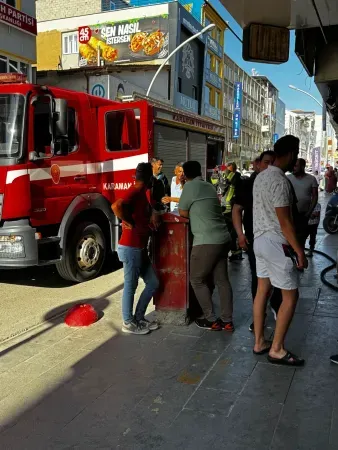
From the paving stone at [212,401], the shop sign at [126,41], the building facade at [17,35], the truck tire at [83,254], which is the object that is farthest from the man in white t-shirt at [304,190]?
the shop sign at [126,41]

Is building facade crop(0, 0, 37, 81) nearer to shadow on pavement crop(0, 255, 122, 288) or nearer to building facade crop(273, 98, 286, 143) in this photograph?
shadow on pavement crop(0, 255, 122, 288)

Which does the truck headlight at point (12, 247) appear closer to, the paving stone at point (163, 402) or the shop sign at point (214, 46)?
the paving stone at point (163, 402)

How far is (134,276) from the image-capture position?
466 centimetres

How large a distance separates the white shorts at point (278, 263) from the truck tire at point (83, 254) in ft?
12.0

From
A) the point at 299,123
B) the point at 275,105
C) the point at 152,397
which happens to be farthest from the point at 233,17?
the point at 299,123

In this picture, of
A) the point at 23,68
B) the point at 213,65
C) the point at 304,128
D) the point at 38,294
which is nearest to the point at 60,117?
the point at 38,294

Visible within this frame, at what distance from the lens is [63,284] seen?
7.16 meters

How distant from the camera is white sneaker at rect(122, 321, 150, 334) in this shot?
470 centimetres

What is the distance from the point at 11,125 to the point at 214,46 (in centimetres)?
3669

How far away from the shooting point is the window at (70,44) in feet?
105

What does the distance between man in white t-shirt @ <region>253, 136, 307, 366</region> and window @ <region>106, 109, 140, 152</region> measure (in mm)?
4114

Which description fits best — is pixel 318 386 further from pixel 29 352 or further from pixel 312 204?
pixel 312 204

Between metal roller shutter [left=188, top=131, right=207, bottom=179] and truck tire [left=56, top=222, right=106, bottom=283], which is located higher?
metal roller shutter [left=188, top=131, right=207, bottom=179]

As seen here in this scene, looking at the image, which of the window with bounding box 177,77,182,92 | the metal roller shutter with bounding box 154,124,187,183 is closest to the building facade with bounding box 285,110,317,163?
the window with bounding box 177,77,182,92
